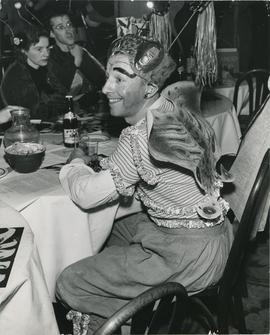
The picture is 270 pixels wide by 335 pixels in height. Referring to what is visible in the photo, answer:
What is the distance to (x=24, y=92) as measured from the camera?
346cm

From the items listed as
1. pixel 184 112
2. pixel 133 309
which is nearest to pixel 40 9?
pixel 184 112

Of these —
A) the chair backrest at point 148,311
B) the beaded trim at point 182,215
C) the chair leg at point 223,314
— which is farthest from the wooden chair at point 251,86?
the chair backrest at point 148,311

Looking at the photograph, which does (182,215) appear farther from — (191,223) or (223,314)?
(223,314)

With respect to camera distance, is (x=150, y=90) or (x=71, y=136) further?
(x=71, y=136)

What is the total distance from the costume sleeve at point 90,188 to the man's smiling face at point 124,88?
0.96ft

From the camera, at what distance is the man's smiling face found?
153cm

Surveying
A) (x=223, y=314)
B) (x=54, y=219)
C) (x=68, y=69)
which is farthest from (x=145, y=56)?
(x=68, y=69)

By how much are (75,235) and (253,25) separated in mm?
5630

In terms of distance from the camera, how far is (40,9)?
3730 mm

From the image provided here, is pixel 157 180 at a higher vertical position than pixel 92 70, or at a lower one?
lower

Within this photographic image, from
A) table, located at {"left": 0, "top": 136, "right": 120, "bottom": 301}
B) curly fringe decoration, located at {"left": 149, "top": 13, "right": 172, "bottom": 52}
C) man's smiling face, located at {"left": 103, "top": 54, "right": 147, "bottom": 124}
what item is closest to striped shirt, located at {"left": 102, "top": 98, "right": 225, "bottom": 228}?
man's smiling face, located at {"left": 103, "top": 54, "right": 147, "bottom": 124}

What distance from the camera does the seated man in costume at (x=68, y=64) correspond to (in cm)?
367

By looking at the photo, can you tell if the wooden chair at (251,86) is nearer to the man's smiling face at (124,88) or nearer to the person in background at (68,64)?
the person in background at (68,64)

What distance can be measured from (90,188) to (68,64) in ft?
8.50
